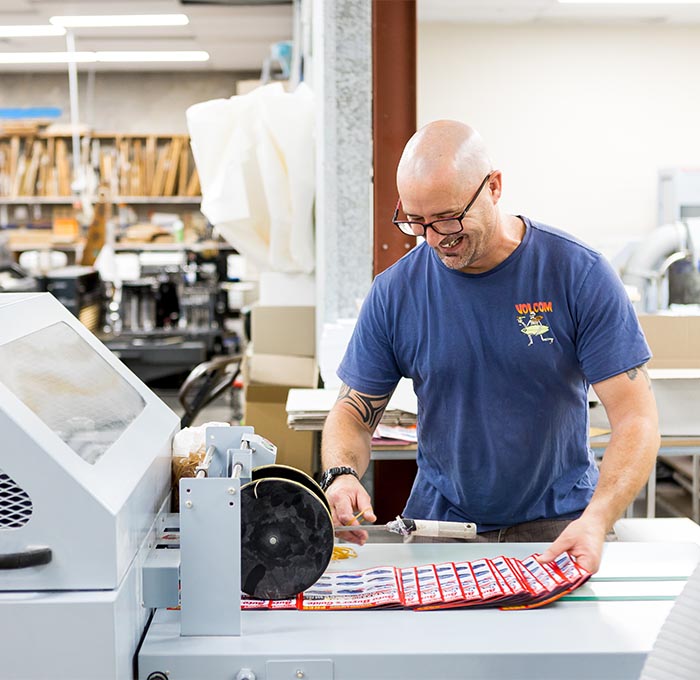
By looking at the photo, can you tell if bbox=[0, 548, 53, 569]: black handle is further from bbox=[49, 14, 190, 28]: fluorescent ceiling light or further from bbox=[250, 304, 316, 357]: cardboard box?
bbox=[49, 14, 190, 28]: fluorescent ceiling light

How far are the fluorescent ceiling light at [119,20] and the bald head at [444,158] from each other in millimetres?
7408

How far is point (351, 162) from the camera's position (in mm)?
3645

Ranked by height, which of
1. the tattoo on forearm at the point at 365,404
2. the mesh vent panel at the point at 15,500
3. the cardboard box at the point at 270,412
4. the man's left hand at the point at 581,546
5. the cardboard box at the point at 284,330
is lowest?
the cardboard box at the point at 270,412

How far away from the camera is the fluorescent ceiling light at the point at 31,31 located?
896 centimetres

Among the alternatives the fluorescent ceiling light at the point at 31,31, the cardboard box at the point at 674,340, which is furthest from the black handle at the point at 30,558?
the fluorescent ceiling light at the point at 31,31

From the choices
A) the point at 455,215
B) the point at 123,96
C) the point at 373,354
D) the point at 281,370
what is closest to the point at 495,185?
the point at 455,215

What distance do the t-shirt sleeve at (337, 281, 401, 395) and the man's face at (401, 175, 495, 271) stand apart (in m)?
0.26

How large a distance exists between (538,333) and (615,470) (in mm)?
336

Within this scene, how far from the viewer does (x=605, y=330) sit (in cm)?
190

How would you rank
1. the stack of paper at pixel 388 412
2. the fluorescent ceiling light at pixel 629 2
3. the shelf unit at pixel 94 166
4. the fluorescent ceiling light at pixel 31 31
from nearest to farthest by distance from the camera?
the stack of paper at pixel 388 412, the fluorescent ceiling light at pixel 629 2, the fluorescent ceiling light at pixel 31 31, the shelf unit at pixel 94 166

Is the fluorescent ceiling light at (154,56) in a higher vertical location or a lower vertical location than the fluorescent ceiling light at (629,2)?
higher

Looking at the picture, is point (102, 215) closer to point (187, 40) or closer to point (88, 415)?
point (187, 40)

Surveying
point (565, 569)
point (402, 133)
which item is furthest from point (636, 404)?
point (402, 133)

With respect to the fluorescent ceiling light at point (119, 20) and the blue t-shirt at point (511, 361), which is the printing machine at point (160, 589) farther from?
the fluorescent ceiling light at point (119, 20)
